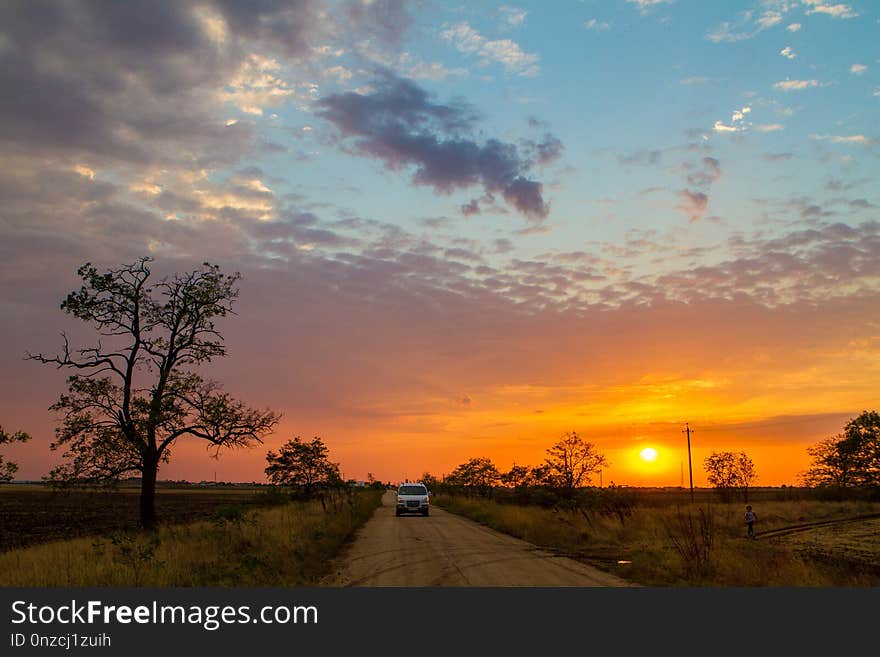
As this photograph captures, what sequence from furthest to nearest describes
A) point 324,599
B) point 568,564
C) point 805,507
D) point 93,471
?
1. point 805,507
2. point 93,471
3. point 568,564
4. point 324,599

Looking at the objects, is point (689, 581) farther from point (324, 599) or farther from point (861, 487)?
point (861, 487)

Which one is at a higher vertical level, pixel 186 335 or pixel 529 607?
pixel 186 335

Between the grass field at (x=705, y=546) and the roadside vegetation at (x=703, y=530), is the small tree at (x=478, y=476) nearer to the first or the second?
the roadside vegetation at (x=703, y=530)

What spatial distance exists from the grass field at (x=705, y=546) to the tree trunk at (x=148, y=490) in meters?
14.8

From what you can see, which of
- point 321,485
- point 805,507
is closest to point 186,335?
point 321,485

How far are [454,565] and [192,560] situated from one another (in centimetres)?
662

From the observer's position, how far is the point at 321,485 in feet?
138

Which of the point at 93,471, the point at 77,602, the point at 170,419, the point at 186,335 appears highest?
the point at 186,335

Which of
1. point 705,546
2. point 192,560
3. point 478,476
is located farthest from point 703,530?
point 478,476

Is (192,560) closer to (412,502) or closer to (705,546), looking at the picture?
(705,546)

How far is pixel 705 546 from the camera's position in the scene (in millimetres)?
16516

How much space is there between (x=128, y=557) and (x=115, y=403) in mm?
9196

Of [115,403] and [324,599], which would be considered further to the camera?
[115,403]

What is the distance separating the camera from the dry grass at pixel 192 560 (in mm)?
12906
